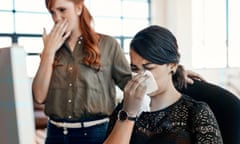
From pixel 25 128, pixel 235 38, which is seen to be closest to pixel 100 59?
pixel 25 128

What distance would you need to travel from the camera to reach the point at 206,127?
1091 millimetres

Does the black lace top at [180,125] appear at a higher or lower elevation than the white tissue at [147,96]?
lower

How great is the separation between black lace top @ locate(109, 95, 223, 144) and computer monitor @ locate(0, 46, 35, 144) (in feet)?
2.67

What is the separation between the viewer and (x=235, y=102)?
1.13 meters

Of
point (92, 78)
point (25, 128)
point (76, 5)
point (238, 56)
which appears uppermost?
point (76, 5)

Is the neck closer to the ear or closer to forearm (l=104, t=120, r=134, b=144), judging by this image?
the ear

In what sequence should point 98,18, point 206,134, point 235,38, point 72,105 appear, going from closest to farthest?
1. point 206,134
2. point 72,105
3. point 98,18
4. point 235,38

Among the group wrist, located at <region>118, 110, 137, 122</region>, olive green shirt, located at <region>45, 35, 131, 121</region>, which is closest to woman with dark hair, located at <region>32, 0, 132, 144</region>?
olive green shirt, located at <region>45, 35, 131, 121</region>

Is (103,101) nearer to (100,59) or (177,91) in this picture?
(100,59)

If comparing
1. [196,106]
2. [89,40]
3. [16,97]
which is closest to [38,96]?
[89,40]

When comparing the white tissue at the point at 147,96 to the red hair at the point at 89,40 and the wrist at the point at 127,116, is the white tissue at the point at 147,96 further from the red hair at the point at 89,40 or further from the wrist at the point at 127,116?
the red hair at the point at 89,40

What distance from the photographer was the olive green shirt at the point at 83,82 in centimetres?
140

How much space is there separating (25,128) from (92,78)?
1.10 m

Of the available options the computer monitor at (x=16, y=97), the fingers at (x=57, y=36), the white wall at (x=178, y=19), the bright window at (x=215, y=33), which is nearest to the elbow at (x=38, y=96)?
the fingers at (x=57, y=36)
